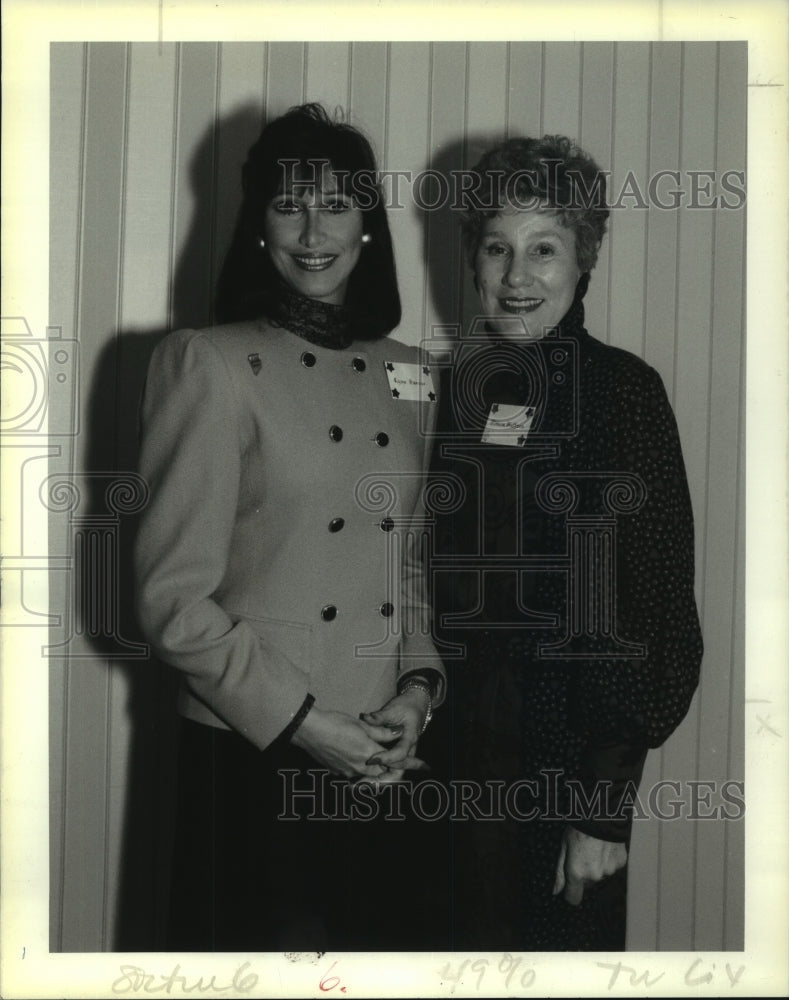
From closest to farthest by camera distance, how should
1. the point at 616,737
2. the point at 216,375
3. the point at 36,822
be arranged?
the point at 216,375 → the point at 616,737 → the point at 36,822

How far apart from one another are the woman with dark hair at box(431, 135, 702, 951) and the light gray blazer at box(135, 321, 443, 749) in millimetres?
92

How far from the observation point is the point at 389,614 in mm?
1446

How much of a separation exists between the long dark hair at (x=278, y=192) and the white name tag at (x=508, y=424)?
8.3 inches

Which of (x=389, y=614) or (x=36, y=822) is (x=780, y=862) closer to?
(x=389, y=614)

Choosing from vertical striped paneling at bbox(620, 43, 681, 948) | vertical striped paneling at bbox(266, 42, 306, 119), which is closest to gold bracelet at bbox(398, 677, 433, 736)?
vertical striped paneling at bbox(620, 43, 681, 948)

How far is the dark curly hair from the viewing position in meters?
1.47

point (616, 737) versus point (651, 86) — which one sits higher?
point (651, 86)

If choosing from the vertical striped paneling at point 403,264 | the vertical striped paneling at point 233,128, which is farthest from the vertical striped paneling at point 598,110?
the vertical striped paneling at point 233,128

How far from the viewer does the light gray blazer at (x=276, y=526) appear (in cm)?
130

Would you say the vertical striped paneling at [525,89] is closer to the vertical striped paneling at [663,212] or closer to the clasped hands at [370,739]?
the vertical striped paneling at [663,212]

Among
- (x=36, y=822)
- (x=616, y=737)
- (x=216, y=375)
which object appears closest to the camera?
(x=216, y=375)

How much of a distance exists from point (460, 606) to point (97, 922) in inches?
30.6

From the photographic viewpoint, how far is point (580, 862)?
149 cm

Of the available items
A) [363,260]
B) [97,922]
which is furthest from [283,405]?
[97,922]
